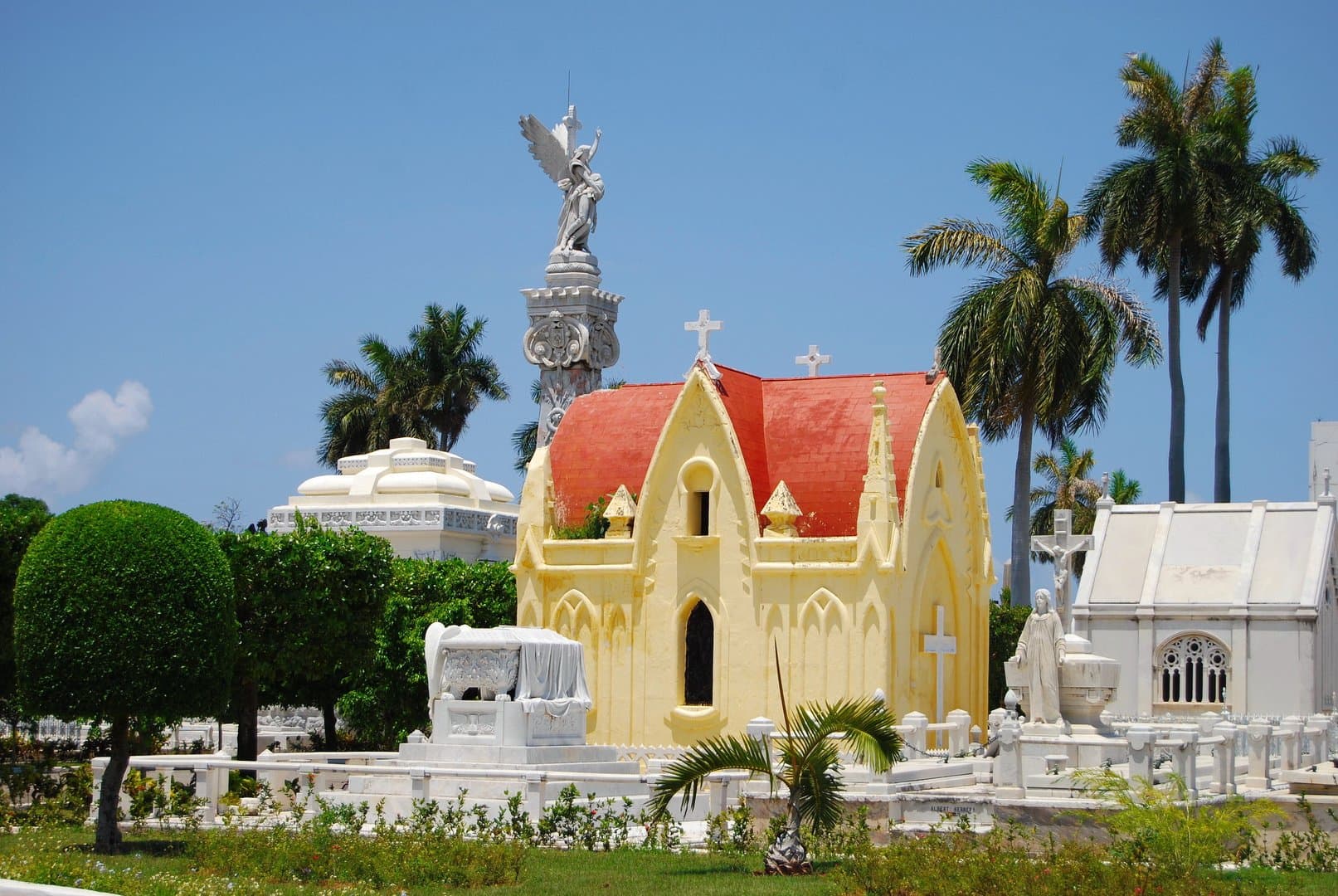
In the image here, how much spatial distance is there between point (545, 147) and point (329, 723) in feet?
62.0

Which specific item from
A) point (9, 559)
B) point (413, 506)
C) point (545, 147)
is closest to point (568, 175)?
point (545, 147)

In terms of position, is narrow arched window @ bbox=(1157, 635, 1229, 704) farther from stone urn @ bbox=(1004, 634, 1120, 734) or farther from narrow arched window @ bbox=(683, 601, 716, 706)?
stone urn @ bbox=(1004, 634, 1120, 734)

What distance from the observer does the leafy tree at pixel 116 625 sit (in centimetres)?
2089

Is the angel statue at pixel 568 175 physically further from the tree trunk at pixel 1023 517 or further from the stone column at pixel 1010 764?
the stone column at pixel 1010 764

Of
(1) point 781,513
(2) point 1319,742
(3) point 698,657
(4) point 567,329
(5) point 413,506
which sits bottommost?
(2) point 1319,742

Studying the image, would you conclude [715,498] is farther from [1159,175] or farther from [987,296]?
[1159,175]

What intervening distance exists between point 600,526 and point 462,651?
753 cm

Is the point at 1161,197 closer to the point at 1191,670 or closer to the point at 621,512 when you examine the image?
the point at 1191,670

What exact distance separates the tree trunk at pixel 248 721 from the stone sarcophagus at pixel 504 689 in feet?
24.5

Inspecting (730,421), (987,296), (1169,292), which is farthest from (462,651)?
(1169,292)

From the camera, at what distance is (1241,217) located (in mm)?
50906

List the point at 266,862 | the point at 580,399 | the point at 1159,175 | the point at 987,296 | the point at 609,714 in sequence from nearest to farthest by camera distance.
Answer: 1. the point at 266,862
2. the point at 609,714
3. the point at 580,399
4. the point at 987,296
5. the point at 1159,175

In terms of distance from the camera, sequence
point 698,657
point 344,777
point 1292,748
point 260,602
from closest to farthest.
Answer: point 344,777 → point 1292,748 → point 698,657 → point 260,602

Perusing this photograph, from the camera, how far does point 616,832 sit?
22.3m
